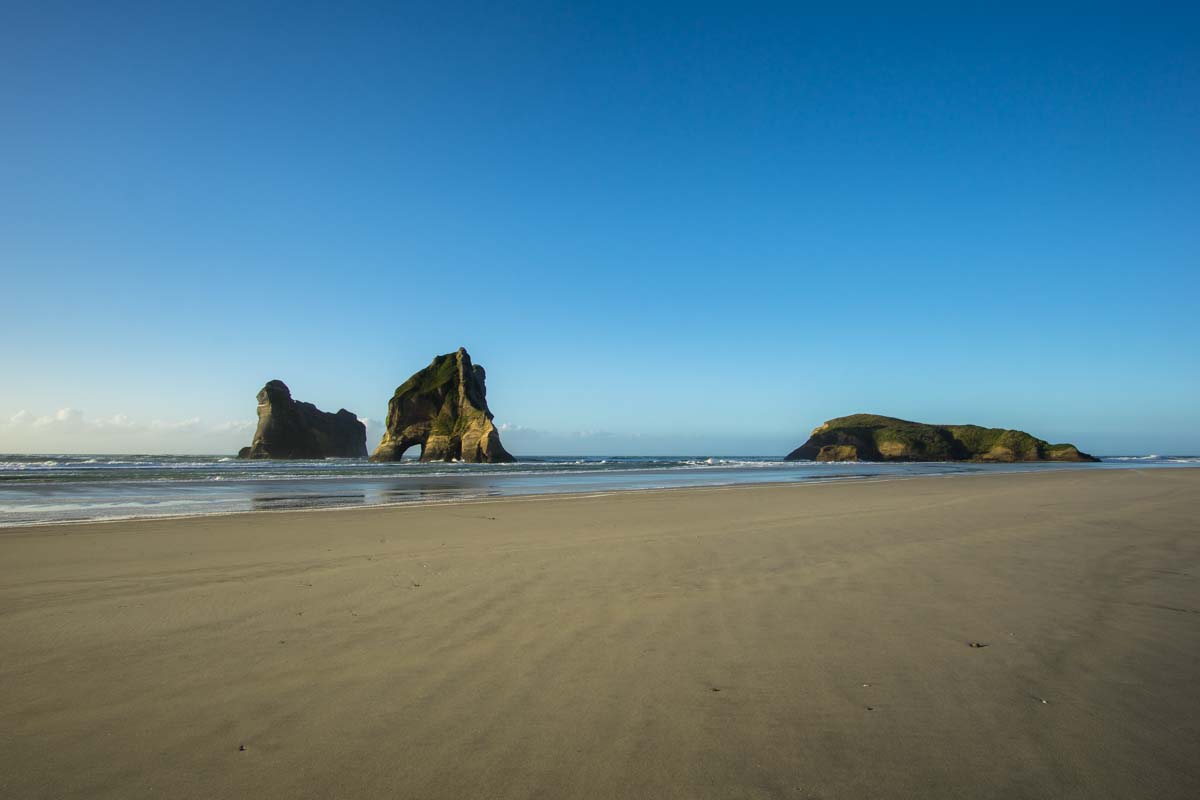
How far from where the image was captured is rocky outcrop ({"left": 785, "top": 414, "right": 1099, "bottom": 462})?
9844cm

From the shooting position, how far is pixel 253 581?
20.1 ft

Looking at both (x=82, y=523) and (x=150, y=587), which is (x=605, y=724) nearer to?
(x=150, y=587)

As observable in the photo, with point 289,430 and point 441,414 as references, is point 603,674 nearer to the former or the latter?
point 441,414

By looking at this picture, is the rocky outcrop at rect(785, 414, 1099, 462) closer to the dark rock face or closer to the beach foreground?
the dark rock face

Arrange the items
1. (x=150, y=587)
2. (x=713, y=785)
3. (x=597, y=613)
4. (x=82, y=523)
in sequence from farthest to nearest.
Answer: (x=82, y=523) < (x=150, y=587) < (x=597, y=613) < (x=713, y=785)

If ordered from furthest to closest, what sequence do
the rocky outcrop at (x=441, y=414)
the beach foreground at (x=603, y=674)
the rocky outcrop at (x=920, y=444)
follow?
the rocky outcrop at (x=920, y=444)
the rocky outcrop at (x=441, y=414)
the beach foreground at (x=603, y=674)

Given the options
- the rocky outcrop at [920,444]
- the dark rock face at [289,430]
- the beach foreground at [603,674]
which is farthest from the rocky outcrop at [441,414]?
the beach foreground at [603,674]

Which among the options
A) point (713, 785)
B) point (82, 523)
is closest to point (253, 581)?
point (713, 785)

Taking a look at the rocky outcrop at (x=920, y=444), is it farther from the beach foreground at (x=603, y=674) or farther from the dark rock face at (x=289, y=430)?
the beach foreground at (x=603, y=674)

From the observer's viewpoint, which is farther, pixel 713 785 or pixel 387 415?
pixel 387 415

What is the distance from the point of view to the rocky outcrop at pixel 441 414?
80.9m

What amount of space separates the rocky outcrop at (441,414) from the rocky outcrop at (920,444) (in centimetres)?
5492

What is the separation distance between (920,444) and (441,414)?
80091 mm

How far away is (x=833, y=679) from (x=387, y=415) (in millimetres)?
92981
